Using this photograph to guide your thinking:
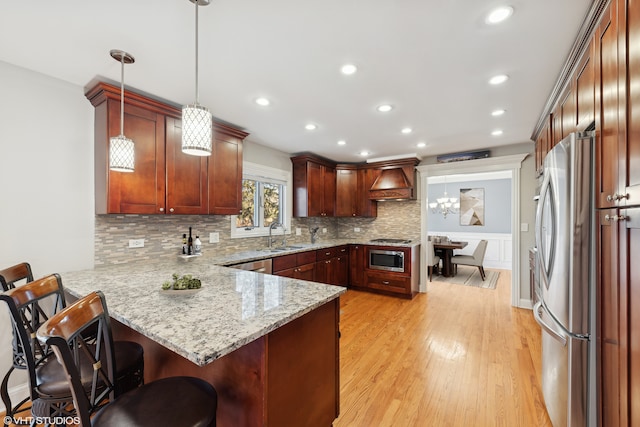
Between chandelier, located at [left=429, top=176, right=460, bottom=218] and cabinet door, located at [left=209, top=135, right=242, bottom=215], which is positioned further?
chandelier, located at [left=429, top=176, right=460, bottom=218]

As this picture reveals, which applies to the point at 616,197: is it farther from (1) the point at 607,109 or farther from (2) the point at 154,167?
(2) the point at 154,167

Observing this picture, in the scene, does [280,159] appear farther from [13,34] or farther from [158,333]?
[158,333]

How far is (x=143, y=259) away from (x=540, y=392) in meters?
3.47

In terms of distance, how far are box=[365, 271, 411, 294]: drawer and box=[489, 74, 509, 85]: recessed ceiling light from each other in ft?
9.70

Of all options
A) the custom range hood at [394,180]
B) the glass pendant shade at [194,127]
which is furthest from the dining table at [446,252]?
the glass pendant shade at [194,127]

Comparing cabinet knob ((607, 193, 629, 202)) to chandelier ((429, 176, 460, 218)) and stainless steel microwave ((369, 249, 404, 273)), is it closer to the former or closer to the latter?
stainless steel microwave ((369, 249, 404, 273))

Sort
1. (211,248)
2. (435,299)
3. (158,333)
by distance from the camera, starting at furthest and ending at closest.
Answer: (435,299) < (211,248) < (158,333)

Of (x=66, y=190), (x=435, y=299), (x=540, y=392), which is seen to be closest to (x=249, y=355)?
(x=66, y=190)

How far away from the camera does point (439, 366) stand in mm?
2369

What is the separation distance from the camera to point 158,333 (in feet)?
3.40

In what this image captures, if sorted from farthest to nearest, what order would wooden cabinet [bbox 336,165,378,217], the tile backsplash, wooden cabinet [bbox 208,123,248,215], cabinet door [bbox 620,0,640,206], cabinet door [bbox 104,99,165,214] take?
wooden cabinet [bbox 336,165,378,217] < wooden cabinet [bbox 208,123,248,215] < the tile backsplash < cabinet door [bbox 104,99,165,214] < cabinet door [bbox 620,0,640,206]

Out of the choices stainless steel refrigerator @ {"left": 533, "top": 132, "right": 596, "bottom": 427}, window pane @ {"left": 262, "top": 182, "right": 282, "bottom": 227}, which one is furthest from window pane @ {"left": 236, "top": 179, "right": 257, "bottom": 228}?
stainless steel refrigerator @ {"left": 533, "top": 132, "right": 596, "bottom": 427}

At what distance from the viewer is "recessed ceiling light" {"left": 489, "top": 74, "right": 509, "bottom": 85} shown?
2.03m

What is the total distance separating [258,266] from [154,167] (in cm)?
145
